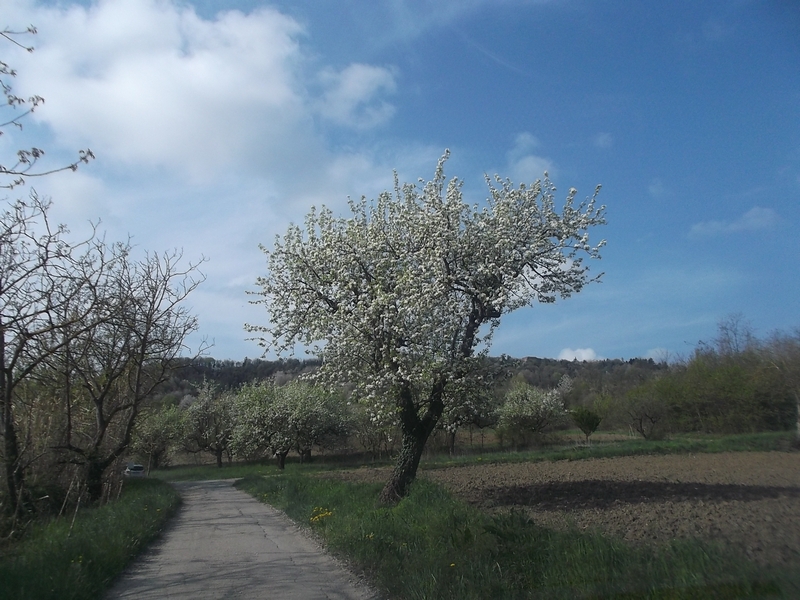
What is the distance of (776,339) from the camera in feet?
110

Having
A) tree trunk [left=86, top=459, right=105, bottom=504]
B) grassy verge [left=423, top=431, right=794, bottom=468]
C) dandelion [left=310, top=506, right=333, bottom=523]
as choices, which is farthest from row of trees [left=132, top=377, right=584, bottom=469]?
dandelion [left=310, top=506, right=333, bottom=523]

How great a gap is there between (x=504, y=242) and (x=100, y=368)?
13093 millimetres

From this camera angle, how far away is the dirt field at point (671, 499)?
877 cm

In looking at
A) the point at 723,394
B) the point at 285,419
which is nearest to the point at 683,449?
the point at 723,394

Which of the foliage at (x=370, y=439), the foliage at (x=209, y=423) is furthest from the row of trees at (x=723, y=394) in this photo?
the foliage at (x=209, y=423)

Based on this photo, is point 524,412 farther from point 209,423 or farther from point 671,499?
point 671,499

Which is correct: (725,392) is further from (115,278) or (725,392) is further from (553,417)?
(115,278)

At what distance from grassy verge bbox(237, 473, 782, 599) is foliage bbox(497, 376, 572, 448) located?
4286 cm

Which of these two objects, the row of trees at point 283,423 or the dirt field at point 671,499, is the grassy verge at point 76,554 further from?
the row of trees at point 283,423

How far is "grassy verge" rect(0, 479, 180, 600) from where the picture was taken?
7.23m

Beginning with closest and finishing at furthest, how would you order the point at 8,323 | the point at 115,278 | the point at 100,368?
the point at 8,323, the point at 115,278, the point at 100,368

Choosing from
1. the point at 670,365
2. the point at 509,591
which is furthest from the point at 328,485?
the point at 670,365

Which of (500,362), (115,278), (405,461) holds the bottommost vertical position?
(405,461)

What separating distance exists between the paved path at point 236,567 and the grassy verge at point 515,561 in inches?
21.5
